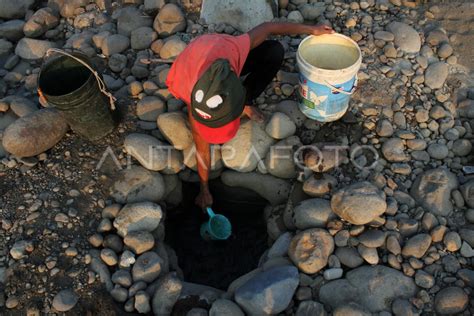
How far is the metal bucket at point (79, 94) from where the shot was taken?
9.91 feet

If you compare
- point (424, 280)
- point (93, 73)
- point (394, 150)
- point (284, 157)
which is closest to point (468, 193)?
point (394, 150)

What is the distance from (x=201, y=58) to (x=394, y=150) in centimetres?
145

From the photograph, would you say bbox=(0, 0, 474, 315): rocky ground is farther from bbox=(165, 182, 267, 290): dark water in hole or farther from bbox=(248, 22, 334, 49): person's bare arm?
bbox=(248, 22, 334, 49): person's bare arm

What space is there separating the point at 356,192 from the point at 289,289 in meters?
0.72

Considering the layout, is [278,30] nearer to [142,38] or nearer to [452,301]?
[142,38]

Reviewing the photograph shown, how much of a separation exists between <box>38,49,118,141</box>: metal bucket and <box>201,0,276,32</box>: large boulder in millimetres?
1231

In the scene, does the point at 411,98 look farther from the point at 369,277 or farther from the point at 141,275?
the point at 141,275

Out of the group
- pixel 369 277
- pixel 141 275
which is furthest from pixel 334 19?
pixel 141 275

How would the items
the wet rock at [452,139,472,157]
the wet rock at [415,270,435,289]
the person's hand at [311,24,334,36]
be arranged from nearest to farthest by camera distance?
the wet rock at [415,270,435,289] → the person's hand at [311,24,334,36] → the wet rock at [452,139,472,157]

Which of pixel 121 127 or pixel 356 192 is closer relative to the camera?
pixel 356 192

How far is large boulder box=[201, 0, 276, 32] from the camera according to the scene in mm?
3896

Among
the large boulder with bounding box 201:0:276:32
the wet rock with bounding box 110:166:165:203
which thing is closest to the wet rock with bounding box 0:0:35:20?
the large boulder with bounding box 201:0:276:32

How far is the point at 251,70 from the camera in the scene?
345cm

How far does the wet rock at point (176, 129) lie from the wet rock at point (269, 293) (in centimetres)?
112
